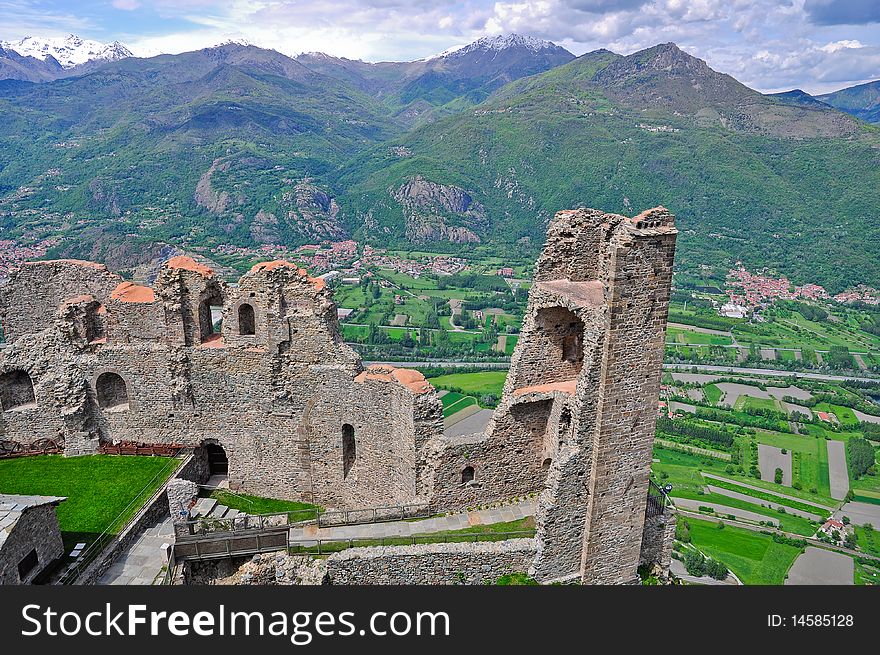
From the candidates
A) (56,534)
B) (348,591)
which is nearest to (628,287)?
(348,591)

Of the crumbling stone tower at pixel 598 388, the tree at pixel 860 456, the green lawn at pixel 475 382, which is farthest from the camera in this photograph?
the green lawn at pixel 475 382

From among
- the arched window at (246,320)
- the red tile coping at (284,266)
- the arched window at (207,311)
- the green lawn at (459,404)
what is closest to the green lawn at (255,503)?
the arched window at (207,311)

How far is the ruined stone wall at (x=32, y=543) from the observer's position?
657 inches

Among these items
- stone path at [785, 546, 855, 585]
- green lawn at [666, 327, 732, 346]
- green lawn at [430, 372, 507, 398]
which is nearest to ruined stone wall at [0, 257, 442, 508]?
stone path at [785, 546, 855, 585]

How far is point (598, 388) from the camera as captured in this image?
17.4 metres

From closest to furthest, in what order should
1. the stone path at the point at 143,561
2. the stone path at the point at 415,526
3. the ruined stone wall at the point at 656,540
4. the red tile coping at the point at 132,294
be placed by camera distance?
the stone path at the point at 143,561 → the stone path at the point at 415,526 → the ruined stone wall at the point at 656,540 → the red tile coping at the point at 132,294

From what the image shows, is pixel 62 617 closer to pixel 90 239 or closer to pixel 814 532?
pixel 814 532

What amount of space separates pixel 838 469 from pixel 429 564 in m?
96.0

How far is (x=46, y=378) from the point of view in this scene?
25.2 meters

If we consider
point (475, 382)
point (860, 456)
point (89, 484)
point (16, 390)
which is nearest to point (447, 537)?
point (89, 484)

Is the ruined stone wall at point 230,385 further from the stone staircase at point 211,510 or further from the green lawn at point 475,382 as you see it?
the green lawn at point 475,382

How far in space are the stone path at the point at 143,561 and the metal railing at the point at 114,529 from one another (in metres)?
0.73

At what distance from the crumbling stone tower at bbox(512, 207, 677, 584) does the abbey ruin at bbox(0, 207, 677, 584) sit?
0.18 feet

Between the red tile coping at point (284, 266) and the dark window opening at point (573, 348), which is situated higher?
the red tile coping at point (284, 266)
